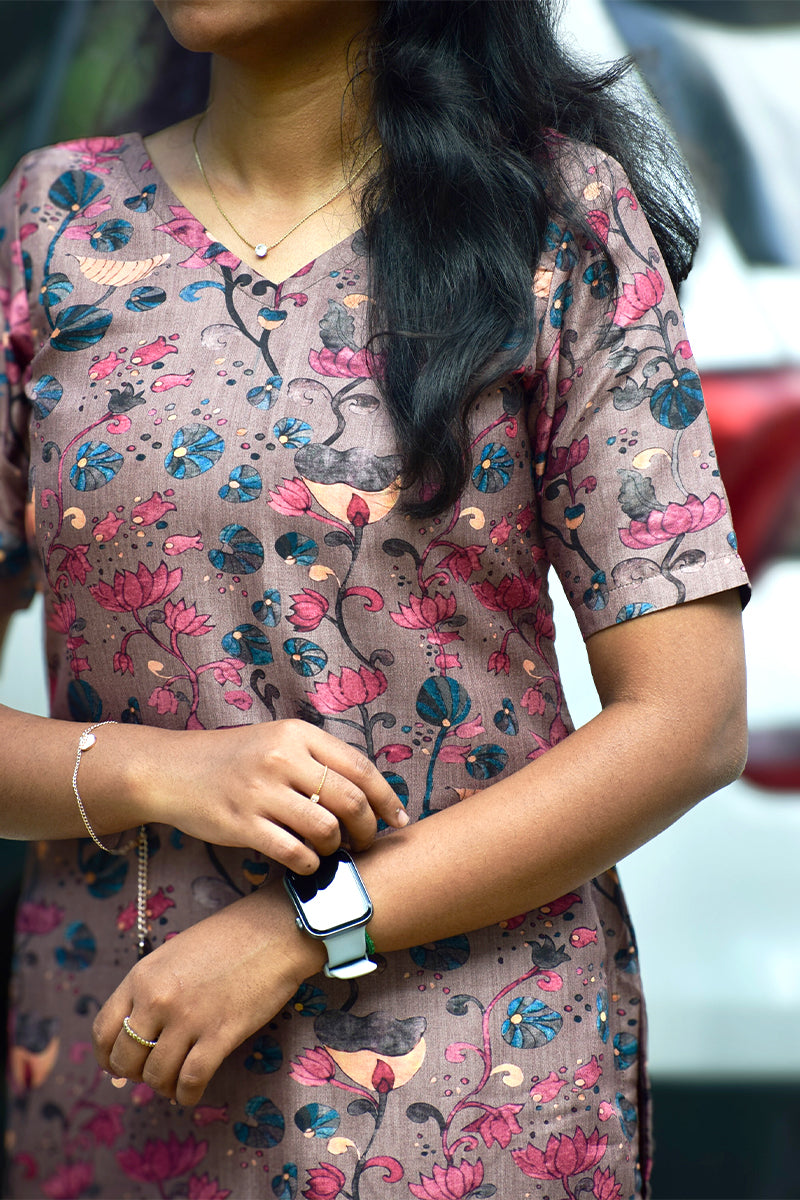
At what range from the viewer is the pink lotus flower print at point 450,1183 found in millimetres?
920

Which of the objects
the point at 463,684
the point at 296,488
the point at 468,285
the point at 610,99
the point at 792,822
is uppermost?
the point at 610,99

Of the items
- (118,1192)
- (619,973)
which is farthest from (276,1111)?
(619,973)

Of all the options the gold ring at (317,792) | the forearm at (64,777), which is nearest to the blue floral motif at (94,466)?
the forearm at (64,777)

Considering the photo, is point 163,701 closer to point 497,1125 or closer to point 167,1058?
point 167,1058

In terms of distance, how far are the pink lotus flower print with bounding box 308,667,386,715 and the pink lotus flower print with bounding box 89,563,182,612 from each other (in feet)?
0.50

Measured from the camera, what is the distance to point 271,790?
86cm

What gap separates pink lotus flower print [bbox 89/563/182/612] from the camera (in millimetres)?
957

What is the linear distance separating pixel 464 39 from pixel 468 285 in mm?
265

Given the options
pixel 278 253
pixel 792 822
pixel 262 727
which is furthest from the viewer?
pixel 792 822

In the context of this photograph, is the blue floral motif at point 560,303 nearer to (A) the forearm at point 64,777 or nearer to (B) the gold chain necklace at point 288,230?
(B) the gold chain necklace at point 288,230

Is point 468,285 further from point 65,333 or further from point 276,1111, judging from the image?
point 276,1111

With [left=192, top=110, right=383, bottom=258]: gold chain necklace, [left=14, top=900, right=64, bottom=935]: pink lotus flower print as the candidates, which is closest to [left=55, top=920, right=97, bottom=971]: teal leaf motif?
[left=14, top=900, right=64, bottom=935]: pink lotus flower print

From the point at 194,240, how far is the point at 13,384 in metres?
0.22

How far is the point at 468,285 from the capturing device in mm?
966
